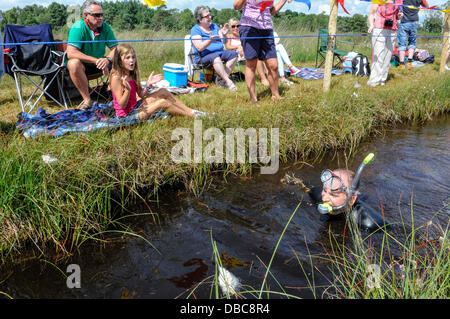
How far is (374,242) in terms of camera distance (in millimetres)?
3023

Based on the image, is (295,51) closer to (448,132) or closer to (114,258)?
(448,132)

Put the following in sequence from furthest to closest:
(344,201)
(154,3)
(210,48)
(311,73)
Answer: (311,73) → (210,48) → (154,3) → (344,201)

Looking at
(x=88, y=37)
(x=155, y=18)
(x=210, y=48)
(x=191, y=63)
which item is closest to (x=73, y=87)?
(x=88, y=37)

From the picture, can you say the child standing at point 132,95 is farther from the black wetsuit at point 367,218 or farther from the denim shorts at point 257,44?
the black wetsuit at point 367,218

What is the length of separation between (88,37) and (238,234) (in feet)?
13.2

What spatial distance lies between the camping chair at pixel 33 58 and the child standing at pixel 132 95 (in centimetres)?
123

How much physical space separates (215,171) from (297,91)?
10.00 feet

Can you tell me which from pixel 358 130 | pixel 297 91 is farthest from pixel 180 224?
pixel 297 91

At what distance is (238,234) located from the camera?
10.2ft

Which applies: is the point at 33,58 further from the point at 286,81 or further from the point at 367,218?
the point at 367,218

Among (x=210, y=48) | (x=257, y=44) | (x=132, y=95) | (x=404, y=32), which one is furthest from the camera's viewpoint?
(x=404, y=32)

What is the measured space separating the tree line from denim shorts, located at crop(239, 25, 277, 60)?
1.36 metres

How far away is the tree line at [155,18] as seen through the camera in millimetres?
12930

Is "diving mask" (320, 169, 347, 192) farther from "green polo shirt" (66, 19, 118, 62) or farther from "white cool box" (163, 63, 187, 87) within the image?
"white cool box" (163, 63, 187, 87)
